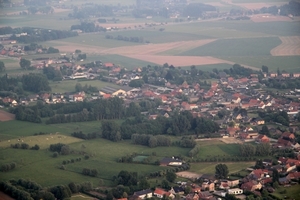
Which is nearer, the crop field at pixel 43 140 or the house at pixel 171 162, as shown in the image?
the house at pixel 171 162

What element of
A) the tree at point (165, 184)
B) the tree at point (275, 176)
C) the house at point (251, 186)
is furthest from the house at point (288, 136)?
the tree at point (165, 184)

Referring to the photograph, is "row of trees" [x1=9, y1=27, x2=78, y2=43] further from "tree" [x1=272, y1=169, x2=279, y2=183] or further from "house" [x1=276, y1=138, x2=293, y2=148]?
"tree" [x1=272, y1=169, x2=279, y2=183]

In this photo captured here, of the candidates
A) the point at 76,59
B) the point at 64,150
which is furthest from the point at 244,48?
the point at 64,150

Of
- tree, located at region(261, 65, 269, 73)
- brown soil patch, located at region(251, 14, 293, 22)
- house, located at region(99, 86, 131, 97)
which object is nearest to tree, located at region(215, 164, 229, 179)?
house, located at region(99, 86, 131, 97)

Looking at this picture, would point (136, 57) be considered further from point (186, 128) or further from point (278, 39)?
point (186, 128)

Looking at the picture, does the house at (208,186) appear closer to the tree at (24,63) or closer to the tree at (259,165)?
the tree at (259,165)

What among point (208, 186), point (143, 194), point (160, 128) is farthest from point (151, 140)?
point (143, 194)
